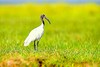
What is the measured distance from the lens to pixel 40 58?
9.77m

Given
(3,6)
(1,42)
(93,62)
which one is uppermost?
(3,6)

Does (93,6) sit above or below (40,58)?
above

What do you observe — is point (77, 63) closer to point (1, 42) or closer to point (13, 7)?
point (1, 42)

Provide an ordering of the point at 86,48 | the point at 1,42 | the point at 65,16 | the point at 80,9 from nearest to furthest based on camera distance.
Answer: the point at 86,48 < the point at 1,42 < the point at 65,16 < the point at 80,9

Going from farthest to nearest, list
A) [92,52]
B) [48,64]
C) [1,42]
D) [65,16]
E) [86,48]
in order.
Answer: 1. [65,16]
2. [1,42]
3. [86,48]
4. [92,52]
5. [48,64]

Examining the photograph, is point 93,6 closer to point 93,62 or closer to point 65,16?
point 65,16

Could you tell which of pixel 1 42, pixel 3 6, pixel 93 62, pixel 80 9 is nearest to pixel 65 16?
pixel 80 9

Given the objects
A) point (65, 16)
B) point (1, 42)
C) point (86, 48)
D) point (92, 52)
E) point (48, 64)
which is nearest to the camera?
point (48, 64)

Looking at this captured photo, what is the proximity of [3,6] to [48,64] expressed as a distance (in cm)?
2358

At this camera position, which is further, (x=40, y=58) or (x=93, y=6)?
(x=93, y=6)

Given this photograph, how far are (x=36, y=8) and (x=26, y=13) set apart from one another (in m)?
1.02

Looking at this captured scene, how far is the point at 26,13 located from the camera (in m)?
30.8

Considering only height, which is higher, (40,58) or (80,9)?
(80,9)

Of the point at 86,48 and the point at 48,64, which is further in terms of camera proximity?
the point at 86,48
